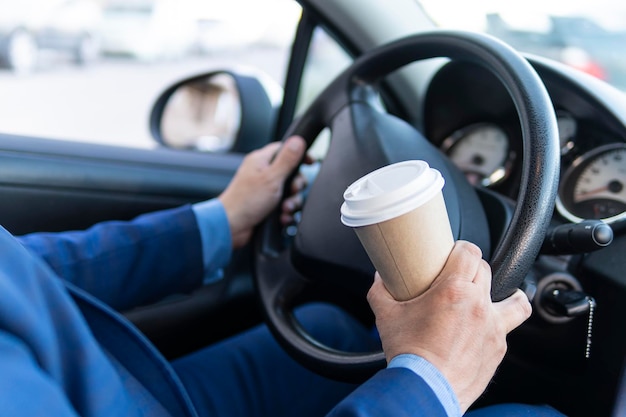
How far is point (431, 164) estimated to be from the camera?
0.95 m

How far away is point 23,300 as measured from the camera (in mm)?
635

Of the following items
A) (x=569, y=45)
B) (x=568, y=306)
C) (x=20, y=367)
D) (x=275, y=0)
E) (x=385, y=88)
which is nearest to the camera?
(x=20, y=367)

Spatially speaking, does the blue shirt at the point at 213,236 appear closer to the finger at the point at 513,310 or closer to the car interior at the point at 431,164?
the car interior at the point at 431,164

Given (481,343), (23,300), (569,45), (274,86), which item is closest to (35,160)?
(274,86)

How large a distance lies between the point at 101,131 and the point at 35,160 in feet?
3.01

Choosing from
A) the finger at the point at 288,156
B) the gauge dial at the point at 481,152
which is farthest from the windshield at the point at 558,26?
the finger at the point at 288,156

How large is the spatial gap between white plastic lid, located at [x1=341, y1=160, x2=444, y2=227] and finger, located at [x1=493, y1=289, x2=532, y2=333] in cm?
15

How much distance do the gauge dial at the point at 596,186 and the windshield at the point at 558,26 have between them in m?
0.19

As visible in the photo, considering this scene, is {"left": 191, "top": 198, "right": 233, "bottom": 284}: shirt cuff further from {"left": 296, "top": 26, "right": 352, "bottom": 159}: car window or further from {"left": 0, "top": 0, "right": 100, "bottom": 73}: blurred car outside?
{"left": 0, "top": 0, "right": 100, "bottom": 73}: blurred car outside

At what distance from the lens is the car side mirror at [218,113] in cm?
168

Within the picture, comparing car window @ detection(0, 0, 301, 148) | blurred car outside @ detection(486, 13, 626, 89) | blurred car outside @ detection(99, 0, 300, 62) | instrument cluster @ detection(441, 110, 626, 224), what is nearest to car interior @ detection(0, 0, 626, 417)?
instrument cluster @ detection(441, 110, 626, 224)

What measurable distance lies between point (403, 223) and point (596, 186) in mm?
516

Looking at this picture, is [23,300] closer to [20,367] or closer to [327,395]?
[20,367]

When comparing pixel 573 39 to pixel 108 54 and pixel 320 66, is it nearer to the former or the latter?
pixel 320 66
